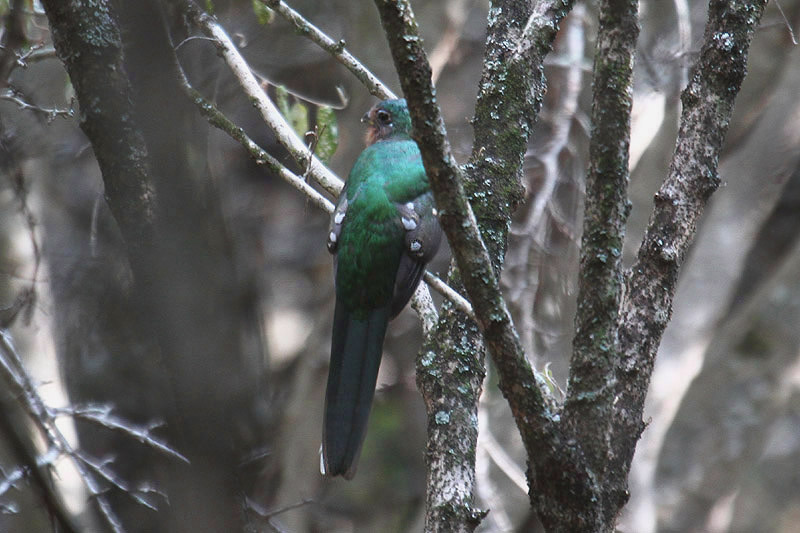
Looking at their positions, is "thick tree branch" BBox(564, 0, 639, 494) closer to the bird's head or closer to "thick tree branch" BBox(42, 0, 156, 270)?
"thick tree branch" BBox(42, 0, 156, 270)

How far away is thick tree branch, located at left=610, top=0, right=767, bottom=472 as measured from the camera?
2508 millimetres

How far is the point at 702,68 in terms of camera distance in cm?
277

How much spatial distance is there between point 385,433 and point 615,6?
798 cm

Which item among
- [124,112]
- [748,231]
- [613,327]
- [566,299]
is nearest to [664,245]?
[613,327]

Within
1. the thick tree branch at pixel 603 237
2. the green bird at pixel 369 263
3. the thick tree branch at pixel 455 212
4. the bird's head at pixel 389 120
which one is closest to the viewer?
the thick tree branch at pixel 455 212

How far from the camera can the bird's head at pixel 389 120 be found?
4.59 meters

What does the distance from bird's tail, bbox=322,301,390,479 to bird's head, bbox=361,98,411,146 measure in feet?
4.09

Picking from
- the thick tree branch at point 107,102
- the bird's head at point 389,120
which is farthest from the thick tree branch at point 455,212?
the bird's head at point 389,120

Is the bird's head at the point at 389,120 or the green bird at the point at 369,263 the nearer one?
the green bird at the point at 369,263

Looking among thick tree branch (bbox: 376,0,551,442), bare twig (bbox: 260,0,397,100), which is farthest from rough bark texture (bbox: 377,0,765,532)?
bare twig (bbox: 260,0,397,100)

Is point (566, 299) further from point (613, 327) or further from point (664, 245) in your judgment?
point (613, 327)

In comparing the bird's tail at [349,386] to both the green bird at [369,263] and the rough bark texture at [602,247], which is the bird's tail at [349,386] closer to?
the green bird at [369,263]

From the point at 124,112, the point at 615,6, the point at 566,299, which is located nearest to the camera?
the point at 615,6

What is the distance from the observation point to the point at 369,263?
3.80 meters
